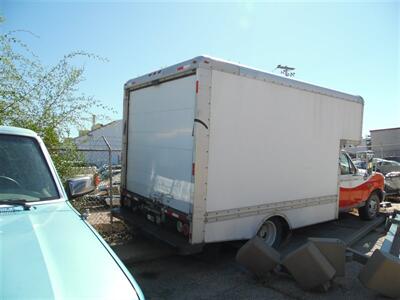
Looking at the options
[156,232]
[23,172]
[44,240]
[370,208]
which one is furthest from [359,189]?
[44,240]

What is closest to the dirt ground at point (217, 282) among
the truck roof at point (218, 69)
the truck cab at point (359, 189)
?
the truck cab at point (359, 189)

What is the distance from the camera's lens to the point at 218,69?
4.63m

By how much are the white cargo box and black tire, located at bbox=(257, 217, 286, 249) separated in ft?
0.61

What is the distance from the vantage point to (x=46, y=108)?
649 centimetres

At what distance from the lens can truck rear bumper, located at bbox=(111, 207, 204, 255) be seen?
14.8ft

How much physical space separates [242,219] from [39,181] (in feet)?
10.1

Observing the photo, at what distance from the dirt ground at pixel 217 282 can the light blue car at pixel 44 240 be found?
2082 millimetres

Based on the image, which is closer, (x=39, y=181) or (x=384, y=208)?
(x=39, y=181)

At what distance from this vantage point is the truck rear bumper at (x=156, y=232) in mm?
4523

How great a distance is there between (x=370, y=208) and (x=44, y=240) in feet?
28.1

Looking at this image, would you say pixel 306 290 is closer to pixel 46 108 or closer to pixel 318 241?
pixel 318 241

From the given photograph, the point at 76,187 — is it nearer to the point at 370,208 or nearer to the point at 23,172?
the point at 23,172

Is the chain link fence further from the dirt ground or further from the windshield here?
the windshield

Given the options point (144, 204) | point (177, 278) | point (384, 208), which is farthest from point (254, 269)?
point (384, 208)
